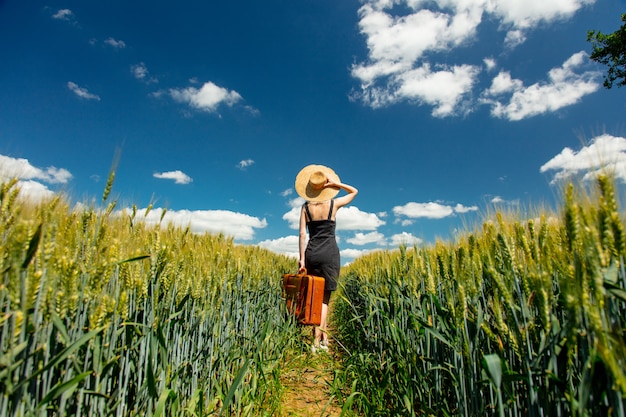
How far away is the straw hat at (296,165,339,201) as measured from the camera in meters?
4.98

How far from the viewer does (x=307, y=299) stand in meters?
3.98

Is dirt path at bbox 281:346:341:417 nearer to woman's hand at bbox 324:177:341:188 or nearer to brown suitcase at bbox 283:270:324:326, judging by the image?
brown suitcase at bbox 283:270:324:326

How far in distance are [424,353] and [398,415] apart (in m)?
0.50

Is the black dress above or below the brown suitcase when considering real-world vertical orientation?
above

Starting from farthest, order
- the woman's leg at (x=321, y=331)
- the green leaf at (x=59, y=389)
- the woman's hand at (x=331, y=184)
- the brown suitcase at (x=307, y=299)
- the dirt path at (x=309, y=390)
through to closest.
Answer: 1. the woman's hand at (x=331, y=184)
2. the woman's leg at (x=321, y=331)
3. the brown suitcase at (x=307, y=299)
4. the dirt path at (x=309, y=390)
5. the green leaf at (x=59, y=389)

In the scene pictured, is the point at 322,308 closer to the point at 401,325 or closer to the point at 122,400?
the point at 401,325

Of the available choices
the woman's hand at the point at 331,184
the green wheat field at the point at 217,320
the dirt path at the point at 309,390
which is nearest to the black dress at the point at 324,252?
the woman's hand at the point at 331,184

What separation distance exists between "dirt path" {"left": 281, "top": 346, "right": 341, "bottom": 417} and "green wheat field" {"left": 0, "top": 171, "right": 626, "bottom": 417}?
523mm

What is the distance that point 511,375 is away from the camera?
Answer: 1.19m

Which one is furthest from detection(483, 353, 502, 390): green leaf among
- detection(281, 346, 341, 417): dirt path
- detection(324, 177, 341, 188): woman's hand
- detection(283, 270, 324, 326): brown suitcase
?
detection(324, 177, 341, 188): woman's hand

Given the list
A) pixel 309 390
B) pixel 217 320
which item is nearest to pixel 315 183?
pixel 309 390

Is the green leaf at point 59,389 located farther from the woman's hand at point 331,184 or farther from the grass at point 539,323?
the woman's hand at point 331,184

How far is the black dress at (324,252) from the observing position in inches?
171

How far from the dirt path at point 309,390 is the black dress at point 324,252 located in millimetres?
887
